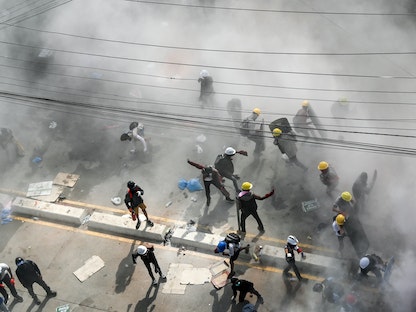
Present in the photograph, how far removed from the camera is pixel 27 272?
713cm

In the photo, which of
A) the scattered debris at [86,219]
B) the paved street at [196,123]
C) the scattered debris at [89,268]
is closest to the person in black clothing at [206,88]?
the paved street at [196,123]

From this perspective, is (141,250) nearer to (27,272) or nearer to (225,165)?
(27,272)

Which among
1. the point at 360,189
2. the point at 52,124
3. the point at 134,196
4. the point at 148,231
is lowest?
the point at 148,231

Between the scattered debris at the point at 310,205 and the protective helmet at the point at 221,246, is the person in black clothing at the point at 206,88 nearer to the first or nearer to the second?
Result: the scattered debris at the point at 310,205

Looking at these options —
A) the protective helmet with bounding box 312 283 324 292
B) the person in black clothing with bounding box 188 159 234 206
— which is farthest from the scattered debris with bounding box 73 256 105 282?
the protective helmet with bounding box 312 283 324 292

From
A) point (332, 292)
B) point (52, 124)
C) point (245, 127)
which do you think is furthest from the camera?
point (52, 124)

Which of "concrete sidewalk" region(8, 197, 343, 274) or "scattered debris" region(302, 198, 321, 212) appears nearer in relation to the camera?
"concrete sidewalk" region(8, 197, 343, 274)

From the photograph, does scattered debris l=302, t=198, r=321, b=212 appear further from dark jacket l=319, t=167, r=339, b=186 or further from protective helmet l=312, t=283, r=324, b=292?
protective helmet l=312, t=283, r=324, b=292

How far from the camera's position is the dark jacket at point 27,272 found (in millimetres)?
7074

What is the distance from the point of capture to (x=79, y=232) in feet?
29.5

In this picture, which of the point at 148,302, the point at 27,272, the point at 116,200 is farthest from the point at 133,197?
the point at 27,272

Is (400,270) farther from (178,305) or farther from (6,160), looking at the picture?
(6,160)

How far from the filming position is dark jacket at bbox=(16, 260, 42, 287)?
7074mm

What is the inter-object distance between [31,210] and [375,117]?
8410 millimetres
